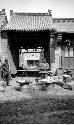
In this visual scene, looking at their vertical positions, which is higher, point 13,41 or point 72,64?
point 13,41

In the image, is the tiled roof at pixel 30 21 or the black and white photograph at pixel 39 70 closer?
the black and white photograph at pixel 39 70

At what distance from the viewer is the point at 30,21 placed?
60.5 feet

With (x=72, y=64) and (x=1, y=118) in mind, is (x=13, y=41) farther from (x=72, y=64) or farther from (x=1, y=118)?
(x=1, y=118)

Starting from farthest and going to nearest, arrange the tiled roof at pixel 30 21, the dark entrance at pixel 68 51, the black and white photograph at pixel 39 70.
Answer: the tiled roof at pixel 30 21, the dark entrance at pixel 68 51, the black and white photograph at pixel 39 70

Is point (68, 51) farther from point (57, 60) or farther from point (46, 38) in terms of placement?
point (46, 38)

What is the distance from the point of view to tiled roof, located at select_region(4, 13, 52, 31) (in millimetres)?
16856

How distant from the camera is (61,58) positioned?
52.5 ft

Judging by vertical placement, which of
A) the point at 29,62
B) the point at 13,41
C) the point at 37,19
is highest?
the point at 37,19

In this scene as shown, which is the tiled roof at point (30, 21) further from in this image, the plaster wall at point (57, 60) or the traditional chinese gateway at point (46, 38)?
the plaster wall at point (57, 60)

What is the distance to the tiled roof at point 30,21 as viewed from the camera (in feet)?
55.3

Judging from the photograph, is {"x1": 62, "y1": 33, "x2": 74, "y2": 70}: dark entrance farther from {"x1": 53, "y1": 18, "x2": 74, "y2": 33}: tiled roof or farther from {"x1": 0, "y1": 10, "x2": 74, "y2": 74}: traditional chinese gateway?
{"x1": 53, "y1": 18, "x2": 74, "y2": 33}: tiled roof

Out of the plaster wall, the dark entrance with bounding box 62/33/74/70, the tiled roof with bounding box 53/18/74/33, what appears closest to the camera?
the plaster wall

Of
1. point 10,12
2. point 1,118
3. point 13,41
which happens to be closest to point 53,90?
point 1,118

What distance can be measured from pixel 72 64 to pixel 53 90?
598 centimetres
